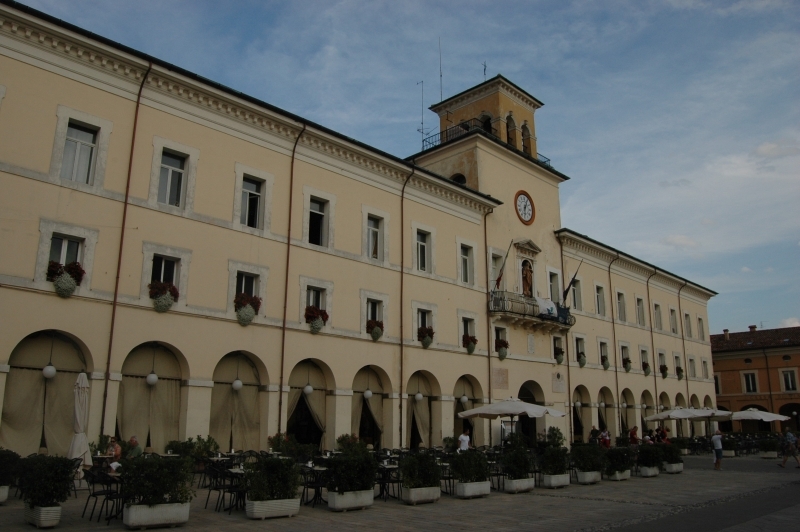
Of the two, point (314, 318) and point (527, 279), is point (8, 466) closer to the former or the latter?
point (314, 318)

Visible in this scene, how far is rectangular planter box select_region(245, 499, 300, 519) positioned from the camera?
1355cm

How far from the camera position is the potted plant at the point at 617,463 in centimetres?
2253

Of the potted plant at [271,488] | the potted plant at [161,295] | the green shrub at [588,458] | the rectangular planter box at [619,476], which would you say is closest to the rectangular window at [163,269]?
the potted plant at [161,295]

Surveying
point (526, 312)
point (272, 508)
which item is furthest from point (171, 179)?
point (526, 312)

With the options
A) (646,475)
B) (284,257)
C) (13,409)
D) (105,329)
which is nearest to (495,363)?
(646,475)

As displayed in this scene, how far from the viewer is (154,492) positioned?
12.2 m

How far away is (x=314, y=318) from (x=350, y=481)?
28.2 feet

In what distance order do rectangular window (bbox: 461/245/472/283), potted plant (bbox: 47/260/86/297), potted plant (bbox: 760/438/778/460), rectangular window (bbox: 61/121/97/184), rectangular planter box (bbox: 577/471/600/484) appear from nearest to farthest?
potted plant (bbox: 47/260/86/297) → rectangular window (bbox: 61/121/97/184) → rectangular planter box (bbox: 577/471/600/484) → rectangular window (bbox: 461/245/472/283) → potted plant (bbox: 760/438/778/460)

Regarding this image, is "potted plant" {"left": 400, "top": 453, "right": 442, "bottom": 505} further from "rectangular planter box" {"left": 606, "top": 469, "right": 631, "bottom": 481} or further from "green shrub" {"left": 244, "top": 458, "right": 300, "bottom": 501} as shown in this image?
"rectangular planter box" {"left": 606, "top": 469, "right": 631, "bottom": 481}

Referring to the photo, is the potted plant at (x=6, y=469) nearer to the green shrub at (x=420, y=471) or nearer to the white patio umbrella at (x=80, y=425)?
the white patio umbrella at (x=80, y=425)

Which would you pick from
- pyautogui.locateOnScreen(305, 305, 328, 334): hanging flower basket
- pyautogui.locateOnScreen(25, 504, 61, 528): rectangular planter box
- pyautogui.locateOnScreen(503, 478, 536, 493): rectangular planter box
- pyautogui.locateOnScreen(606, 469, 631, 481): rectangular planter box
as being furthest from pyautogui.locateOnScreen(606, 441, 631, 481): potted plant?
pyautogui.locateOnScreen(25, 504, 61, 528): rectangular planter box

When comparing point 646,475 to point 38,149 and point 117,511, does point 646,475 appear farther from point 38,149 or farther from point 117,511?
point 38,149

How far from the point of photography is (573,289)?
129 ft

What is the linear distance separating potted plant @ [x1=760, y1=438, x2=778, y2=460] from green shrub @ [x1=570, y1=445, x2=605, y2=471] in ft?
71.7
